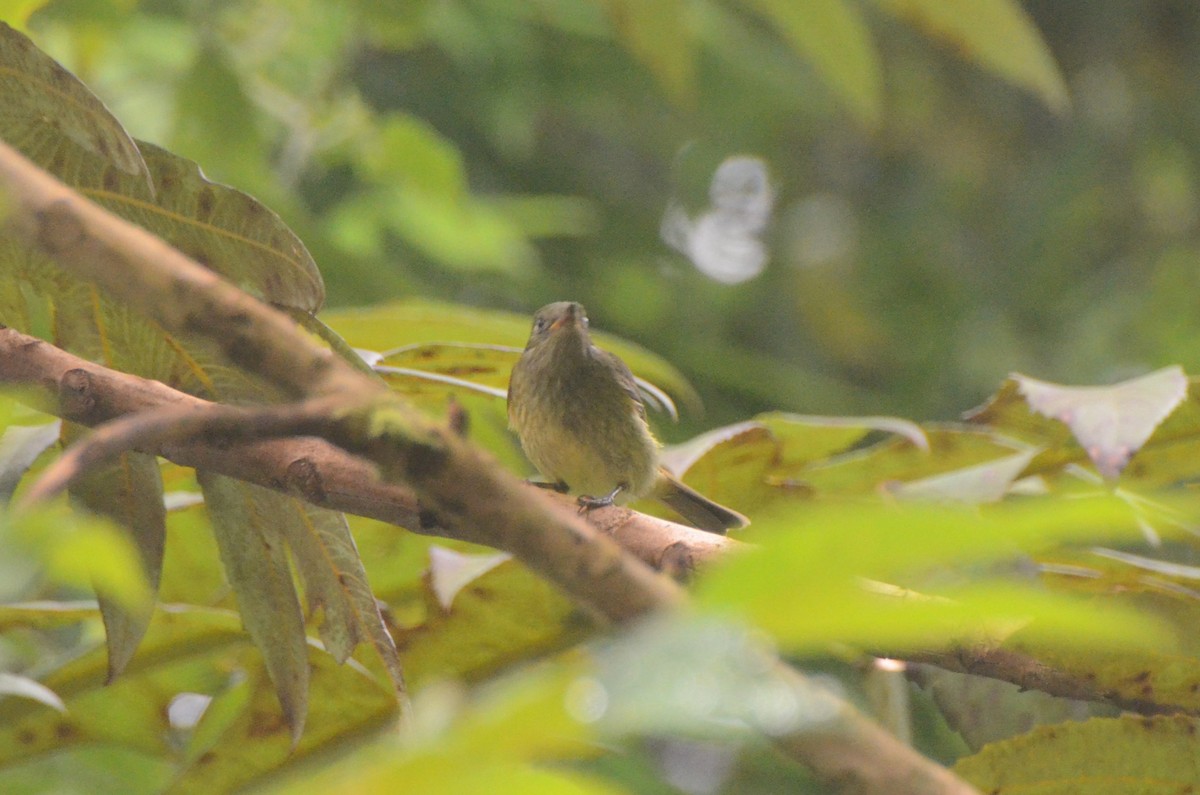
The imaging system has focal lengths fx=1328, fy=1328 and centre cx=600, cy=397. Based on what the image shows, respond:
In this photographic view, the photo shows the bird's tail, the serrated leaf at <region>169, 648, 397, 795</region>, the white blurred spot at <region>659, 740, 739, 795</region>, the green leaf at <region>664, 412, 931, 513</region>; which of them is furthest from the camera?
the white blurred spot at <region>659, 740, 739, 795</region>

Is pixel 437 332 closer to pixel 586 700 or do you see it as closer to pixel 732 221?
pixel 586 700

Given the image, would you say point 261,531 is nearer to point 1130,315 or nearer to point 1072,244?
point 1130,315

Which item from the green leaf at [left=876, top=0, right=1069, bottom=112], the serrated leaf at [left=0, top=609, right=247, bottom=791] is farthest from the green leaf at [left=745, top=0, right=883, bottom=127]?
the serrated leaf at [left=0, top=609, right=247, bottom=791]

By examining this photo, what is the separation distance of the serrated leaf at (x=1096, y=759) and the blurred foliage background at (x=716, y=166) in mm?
1138

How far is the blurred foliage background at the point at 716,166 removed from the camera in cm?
437

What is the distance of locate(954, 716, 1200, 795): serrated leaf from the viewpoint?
5.72 feet

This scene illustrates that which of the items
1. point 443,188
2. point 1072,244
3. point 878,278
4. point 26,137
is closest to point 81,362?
point 26,137

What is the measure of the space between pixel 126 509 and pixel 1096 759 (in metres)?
1.31

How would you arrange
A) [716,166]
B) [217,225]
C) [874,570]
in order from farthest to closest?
[716,166], [217,225], [874,570]

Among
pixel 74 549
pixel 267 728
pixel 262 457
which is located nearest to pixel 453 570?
pixel 267 728

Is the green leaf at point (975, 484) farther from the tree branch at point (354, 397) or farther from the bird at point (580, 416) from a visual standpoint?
the tree branch at point (354, 397)

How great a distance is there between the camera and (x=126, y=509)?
67.3 inches

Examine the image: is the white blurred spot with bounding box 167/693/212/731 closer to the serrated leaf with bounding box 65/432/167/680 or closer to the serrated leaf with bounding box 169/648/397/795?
the serrated leaf with bounding box 169/648/397/795

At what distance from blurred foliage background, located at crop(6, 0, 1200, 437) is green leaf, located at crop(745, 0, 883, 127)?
8 cm
